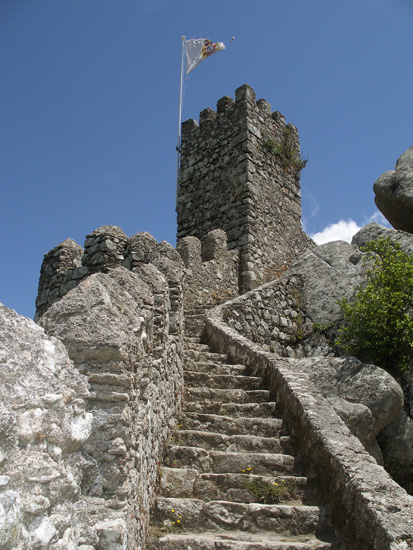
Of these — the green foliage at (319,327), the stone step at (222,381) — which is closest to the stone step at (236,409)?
the stone step at (222,381)

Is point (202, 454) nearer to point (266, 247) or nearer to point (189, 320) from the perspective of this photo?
point (189, 320)

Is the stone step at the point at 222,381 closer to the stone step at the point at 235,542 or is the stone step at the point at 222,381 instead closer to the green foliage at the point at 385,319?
the green foliage at the point at 385,319

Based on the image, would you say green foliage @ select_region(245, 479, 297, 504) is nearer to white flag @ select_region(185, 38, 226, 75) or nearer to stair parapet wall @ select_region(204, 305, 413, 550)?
stair parapet wall @ select_region(204, 305, 413, 550)

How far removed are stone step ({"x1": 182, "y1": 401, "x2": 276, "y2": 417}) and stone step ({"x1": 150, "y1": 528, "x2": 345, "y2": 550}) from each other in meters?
1.78

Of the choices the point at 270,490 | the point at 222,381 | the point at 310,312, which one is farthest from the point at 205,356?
the point at 310,312

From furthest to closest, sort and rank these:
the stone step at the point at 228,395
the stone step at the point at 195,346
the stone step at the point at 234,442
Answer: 1. the stone step at the point at 195,346
2. the stone step at the point at 228,395
3. the stone step at the point at 234,442

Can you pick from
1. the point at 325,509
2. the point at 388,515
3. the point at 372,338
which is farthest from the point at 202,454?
the point at 372,338

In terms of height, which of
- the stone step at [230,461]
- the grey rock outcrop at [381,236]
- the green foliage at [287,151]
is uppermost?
the green foliage at [287,151]

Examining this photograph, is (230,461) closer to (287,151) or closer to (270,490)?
(270,490)

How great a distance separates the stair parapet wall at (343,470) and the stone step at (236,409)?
17cm

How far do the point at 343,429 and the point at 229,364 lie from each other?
2396 mm

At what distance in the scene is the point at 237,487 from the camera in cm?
439

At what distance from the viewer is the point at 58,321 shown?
2.88 m

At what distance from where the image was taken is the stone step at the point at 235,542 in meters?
3.61
